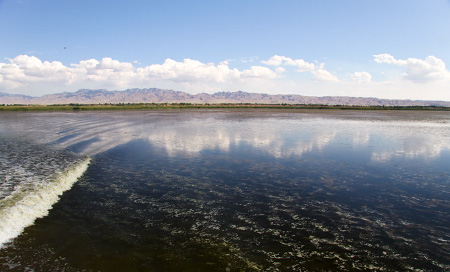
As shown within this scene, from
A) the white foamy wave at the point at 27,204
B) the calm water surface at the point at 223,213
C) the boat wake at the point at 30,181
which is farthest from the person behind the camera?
the boat wake at the point at 30,181

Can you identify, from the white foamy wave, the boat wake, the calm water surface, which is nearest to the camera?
the calm water surface

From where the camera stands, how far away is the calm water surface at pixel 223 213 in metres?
7.30

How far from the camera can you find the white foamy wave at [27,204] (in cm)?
876

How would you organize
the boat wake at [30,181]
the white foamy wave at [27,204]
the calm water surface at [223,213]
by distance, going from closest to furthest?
the calm water surface at [223,213] < the white foamy wave at [27,204] < the boat wake at [30,181]

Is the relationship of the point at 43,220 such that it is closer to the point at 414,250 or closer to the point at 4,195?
the point at 4,195

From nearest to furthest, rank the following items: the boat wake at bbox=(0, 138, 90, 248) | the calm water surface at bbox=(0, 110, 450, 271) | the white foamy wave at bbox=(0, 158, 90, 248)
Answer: the calm water surface at bbox=(0, 110, 450, 271), the white foamy wave at bbox=(0, 158, 90, 248), the boat wake at bbox=(0, 138, 90, 248)

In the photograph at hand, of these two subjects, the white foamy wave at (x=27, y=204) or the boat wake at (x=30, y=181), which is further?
the boat wake at (x=30, y=181)

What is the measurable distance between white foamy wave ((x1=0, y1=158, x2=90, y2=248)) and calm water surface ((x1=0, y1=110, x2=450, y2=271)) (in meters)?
0.04

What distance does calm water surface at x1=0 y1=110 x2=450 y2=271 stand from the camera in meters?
7.30

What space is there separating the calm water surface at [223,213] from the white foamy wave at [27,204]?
41mm

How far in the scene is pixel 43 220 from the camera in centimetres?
955

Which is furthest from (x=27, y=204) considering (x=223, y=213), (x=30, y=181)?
(x=223, y=213)

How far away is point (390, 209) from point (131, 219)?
9.93 m

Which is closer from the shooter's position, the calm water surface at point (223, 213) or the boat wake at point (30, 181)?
the calm water surface at point (223, 213)
